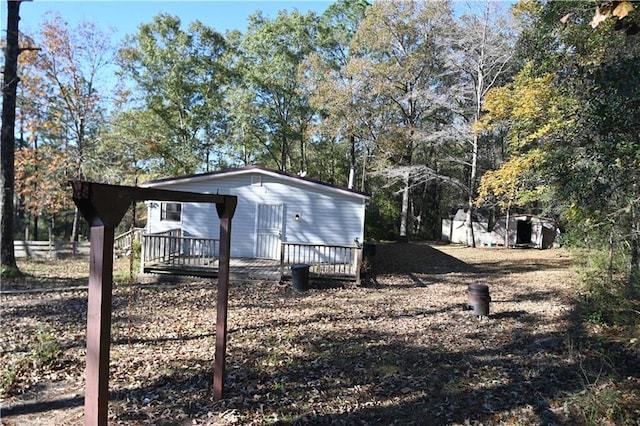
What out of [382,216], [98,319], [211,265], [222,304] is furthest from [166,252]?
[382,216]

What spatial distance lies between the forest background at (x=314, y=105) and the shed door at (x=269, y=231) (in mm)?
7822

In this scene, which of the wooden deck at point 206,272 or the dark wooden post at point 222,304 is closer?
the dark wooden post at point 222,304

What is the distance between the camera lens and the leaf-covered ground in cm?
404

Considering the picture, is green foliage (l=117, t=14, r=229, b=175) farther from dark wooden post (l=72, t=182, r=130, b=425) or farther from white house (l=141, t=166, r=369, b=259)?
dark wooden post (l=72, t=182, r=130, b=425)

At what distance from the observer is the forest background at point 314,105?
1777cm

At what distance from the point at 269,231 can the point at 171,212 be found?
13.0 ft

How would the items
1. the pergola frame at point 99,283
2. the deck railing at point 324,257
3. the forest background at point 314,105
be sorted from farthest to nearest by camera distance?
the forest background at point 314,105 < the deck railing at point 324,257 < the pergola frame at point 99,283

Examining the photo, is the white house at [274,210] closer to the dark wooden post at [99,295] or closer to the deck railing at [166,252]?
the deck railing at [166,252]

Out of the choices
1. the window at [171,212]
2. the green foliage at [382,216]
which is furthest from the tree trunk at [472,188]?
the window at [171,212]

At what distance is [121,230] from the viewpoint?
2455cm

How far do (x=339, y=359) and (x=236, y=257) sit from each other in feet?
28.1

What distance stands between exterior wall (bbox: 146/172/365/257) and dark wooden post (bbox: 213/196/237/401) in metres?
8.82

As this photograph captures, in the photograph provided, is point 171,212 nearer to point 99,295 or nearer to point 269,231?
point 269,231

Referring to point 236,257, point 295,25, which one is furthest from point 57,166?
point 295,25
